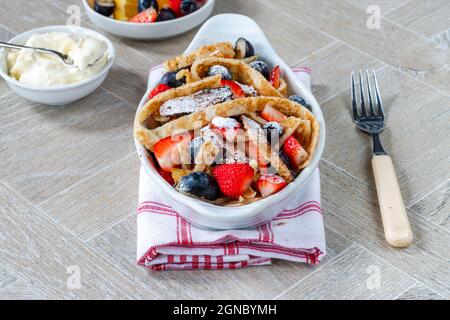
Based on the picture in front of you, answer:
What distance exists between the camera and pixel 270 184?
1279mm

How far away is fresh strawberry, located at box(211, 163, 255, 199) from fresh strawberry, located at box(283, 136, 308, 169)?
83 mm

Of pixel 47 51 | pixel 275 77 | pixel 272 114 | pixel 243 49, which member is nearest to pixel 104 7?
pixel 47 51

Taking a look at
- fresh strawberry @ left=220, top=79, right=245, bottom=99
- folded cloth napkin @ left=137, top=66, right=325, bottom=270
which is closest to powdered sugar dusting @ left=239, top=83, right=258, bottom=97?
fresh strawberry @ left=220, top=79, right=245, bottom=99

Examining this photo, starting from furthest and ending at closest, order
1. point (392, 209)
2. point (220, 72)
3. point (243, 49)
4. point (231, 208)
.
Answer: point (243, 49), point (220, 72), point (392, 209), point (231, 208)

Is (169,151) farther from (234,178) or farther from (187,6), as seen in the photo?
(187,6)

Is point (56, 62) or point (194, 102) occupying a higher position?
point (194, 102)

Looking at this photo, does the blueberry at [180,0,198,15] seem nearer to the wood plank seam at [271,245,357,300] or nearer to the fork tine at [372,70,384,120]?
the fork tine at [372,70,384,120]

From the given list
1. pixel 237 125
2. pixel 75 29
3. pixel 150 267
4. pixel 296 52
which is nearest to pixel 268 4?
pixel 296 52

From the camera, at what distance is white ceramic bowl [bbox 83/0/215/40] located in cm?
188

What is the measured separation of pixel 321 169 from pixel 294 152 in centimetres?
23

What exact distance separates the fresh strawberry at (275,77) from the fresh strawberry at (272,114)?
0.37 ft

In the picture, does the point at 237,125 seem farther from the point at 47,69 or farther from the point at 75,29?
the point at 75,29

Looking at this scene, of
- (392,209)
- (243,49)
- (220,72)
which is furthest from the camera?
(243,49)

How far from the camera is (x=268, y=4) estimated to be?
6.84ft
